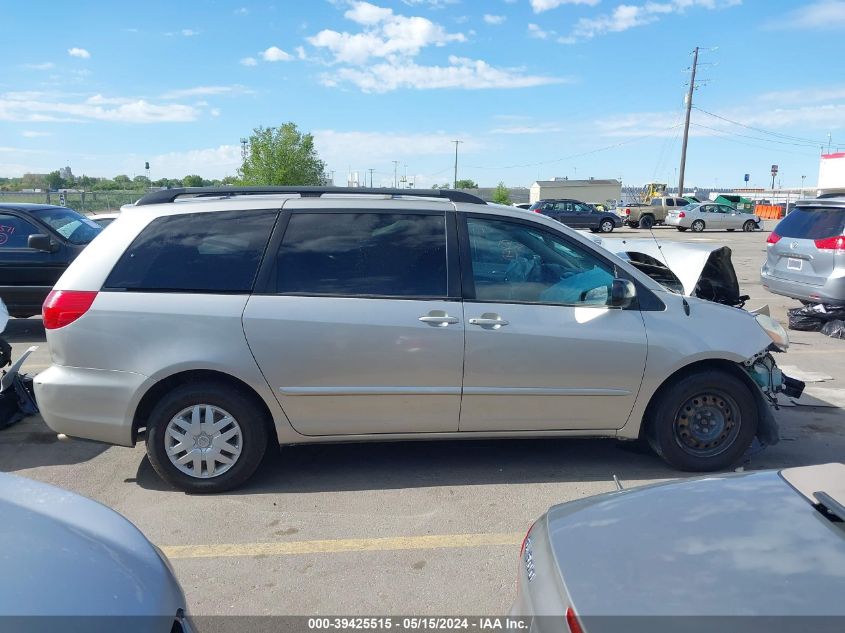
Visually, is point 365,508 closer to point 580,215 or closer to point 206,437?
point 206,437

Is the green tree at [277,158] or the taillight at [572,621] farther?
the green tree at [277,158]

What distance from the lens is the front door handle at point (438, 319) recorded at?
4.03 meters

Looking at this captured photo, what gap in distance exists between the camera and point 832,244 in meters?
8.84

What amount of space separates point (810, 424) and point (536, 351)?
2.86 metres

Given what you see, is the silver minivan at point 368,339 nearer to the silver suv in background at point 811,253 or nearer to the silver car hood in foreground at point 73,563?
the silver car hood in foreground at point 73,563

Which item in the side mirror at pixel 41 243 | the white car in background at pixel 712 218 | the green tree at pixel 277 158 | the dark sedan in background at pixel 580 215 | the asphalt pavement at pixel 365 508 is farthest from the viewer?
the green tree at pixel 277 158

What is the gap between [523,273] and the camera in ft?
14.1

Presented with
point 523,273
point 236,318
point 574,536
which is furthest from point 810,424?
point 236,318

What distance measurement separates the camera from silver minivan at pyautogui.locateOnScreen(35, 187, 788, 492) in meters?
3.99

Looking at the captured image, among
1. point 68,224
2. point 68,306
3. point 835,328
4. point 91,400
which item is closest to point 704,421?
point 91,400

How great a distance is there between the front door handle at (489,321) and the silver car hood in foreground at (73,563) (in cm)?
231

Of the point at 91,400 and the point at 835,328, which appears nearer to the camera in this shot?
the point at 91,400

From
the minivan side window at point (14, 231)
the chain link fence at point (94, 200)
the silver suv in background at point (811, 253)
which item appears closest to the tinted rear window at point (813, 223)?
the silver suv in background at point (811, 253)

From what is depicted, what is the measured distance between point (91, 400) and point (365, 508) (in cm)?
180
